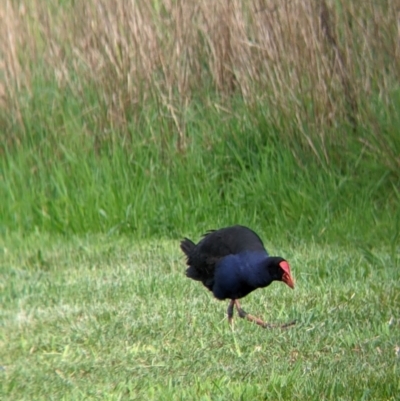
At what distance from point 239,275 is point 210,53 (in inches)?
119

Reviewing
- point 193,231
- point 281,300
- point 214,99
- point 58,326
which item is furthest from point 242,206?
point 58,326

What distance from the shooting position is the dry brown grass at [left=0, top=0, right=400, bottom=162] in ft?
24.5

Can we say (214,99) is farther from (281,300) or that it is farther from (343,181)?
(281,300)

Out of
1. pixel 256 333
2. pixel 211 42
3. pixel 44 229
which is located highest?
pixel 211 42

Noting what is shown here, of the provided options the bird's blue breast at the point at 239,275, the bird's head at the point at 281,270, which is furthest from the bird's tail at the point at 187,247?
the bird's head at the point at 281,270

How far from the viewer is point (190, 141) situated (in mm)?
7824

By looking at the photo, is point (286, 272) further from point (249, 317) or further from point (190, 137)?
point (190, 137)

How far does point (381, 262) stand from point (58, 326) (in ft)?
6.80

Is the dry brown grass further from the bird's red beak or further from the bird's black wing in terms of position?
the bird's red beak

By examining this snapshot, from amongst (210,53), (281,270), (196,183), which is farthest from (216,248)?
(210,53)

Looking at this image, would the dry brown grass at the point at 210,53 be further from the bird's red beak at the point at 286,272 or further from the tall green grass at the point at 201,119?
the bird's red beak at the point at 286,272

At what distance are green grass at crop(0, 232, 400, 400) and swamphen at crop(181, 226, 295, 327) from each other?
169 mm

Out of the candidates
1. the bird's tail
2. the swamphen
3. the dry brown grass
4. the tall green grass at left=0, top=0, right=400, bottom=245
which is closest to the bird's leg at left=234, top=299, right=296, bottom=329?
the swamphen

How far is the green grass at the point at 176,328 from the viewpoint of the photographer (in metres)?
4.51
